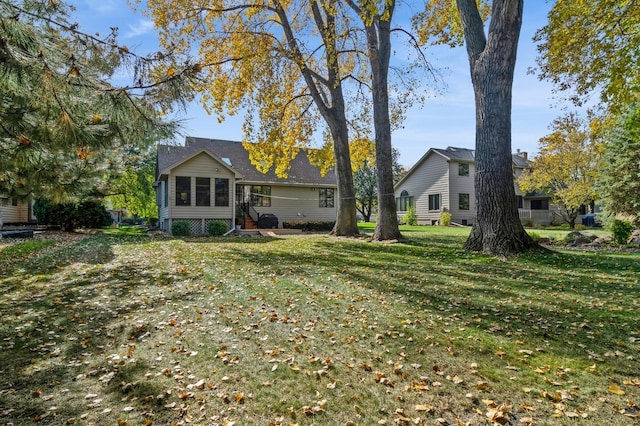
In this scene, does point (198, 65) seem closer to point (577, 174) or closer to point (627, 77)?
point (627, 77)

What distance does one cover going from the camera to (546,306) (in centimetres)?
454

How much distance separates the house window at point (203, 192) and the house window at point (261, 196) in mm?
3807

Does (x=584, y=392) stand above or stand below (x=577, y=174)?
below

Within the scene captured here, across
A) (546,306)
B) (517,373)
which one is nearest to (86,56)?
(517,373)

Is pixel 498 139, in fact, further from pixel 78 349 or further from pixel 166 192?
pixel 166 192

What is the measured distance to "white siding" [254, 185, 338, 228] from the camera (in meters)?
22.5

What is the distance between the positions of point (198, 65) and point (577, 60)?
36.8ft

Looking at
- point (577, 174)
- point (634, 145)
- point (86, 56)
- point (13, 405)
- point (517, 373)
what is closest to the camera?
point (13, 405)

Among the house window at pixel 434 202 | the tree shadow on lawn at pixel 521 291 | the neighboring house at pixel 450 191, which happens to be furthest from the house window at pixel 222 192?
the house window at pixel 434 202

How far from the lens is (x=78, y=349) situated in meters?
3.54

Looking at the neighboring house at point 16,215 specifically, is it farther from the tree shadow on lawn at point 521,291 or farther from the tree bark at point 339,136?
the tree shadow on lawn at point 521,291

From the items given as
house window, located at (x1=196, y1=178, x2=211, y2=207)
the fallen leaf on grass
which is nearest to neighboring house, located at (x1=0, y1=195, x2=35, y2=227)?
house window, located at (x1=196, y1=178, x2=211, y2=207)

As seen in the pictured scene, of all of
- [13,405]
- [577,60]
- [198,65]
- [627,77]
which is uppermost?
[577,60]

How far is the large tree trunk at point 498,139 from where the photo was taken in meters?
8.15
